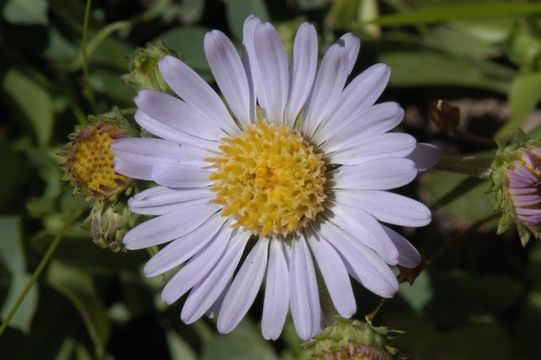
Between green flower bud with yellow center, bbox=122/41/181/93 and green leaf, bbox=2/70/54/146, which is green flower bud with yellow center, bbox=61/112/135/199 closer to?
green flower bud with yellow center, bbox=122/41/181/93

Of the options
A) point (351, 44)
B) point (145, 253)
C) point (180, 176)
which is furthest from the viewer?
point (145, 253)

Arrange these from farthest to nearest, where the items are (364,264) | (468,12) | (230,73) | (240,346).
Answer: (240,346) < (468,12) < (230,73) < (364,264)

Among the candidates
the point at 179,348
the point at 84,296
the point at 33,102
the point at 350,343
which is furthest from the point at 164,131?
Answer: the point at 179,348

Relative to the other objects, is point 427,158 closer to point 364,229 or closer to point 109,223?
point 364,229

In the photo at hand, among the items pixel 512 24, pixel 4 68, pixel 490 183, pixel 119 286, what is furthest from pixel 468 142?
pixel 4 68

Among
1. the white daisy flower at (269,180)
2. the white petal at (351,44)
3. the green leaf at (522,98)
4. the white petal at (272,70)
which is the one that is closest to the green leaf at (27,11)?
the white daisy flower at (269,180)

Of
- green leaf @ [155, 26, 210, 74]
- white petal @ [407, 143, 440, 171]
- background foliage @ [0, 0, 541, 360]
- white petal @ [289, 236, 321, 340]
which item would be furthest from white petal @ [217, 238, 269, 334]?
green leaf @ [155, 26, 210, 74]
